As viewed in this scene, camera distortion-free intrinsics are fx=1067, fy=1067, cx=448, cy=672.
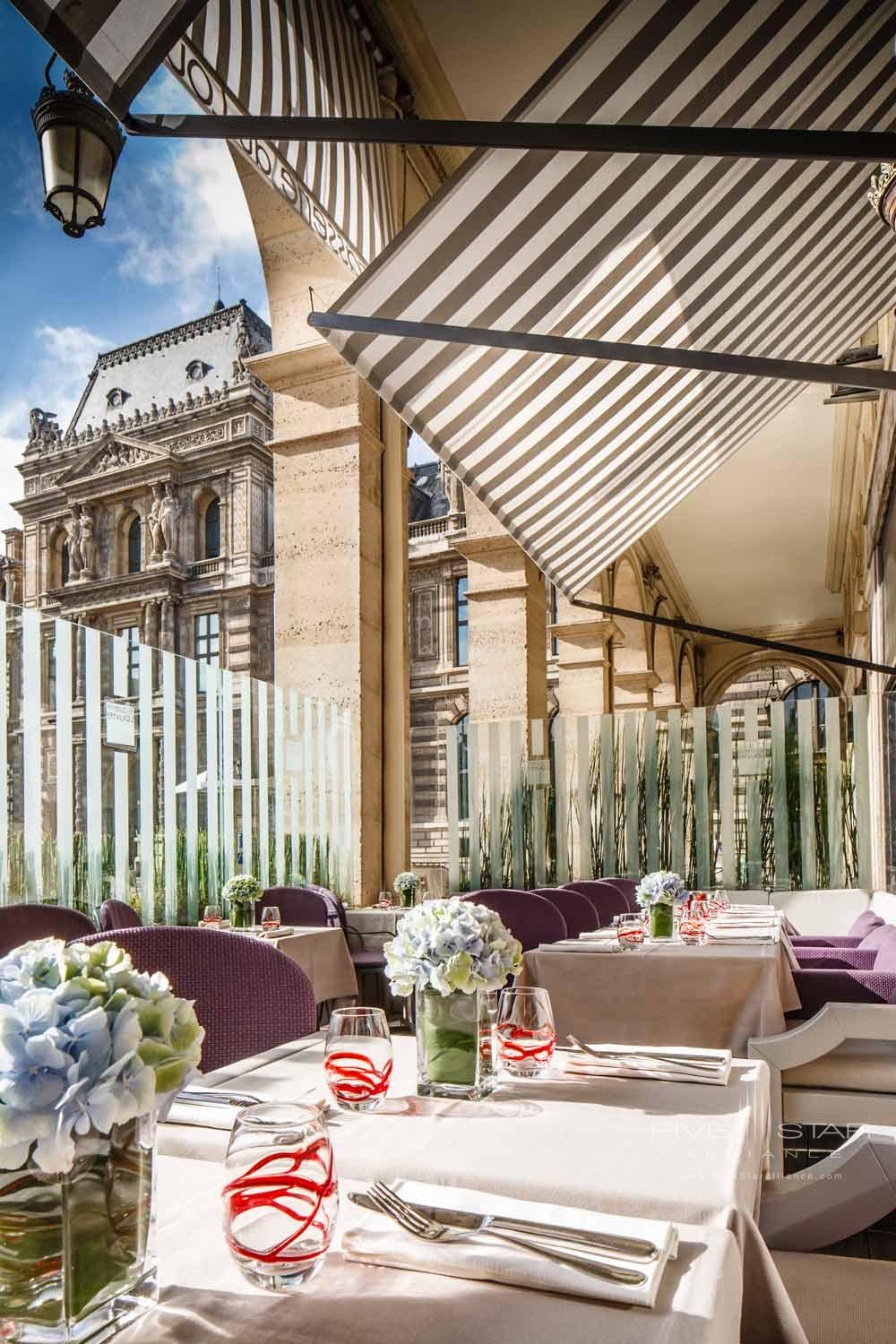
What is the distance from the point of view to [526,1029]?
1368 mm

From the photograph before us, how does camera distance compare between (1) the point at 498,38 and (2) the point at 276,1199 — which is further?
(1) the point at 498,38

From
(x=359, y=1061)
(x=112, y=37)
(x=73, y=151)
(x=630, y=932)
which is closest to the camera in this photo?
(x=359, y=1061)

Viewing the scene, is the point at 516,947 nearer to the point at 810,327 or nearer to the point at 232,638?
the point at 810,327

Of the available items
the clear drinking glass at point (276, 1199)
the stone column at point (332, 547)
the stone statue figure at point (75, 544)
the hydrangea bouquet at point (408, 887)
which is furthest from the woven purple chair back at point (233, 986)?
the stone statue figure at point (75, 544)

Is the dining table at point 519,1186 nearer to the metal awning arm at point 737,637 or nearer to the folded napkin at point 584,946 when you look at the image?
the folded napkin at point 584,946

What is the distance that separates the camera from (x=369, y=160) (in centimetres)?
493

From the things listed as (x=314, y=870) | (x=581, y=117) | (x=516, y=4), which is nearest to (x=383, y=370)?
(x=581, y=117)

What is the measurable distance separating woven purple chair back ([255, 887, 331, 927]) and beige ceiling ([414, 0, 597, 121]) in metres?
3.63

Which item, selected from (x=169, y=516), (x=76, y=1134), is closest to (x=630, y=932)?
(x=76, y=1134)

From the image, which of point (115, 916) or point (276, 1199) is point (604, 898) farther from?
point (276, 1199)

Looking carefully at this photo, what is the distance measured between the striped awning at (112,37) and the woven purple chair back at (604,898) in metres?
4.82

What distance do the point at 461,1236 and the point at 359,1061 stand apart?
0.42m

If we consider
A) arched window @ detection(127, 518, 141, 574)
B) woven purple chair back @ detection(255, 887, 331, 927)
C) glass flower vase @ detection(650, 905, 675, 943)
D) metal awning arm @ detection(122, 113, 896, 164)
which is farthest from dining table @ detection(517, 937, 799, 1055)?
arched window @ detection(127, 518, 141, 574)

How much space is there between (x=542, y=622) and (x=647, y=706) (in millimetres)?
4952
